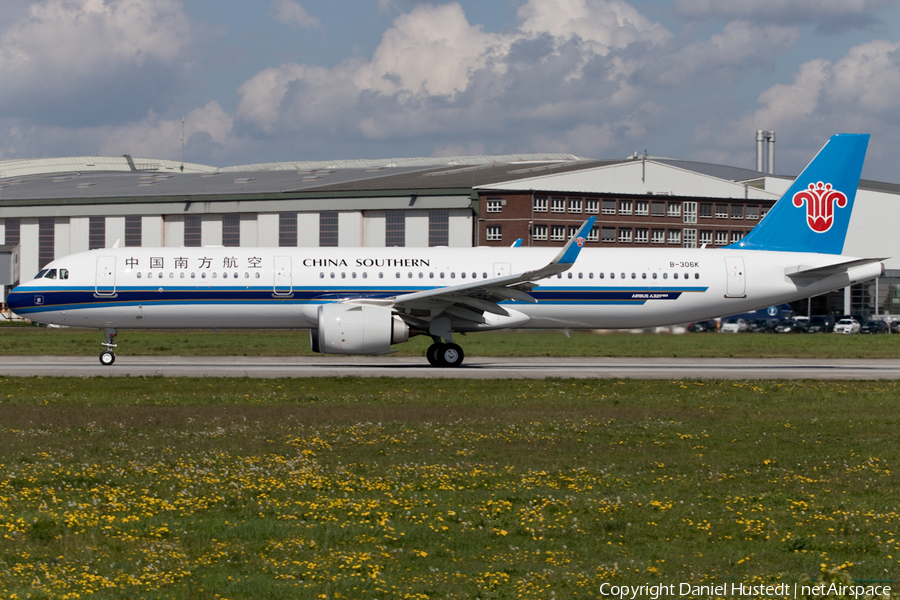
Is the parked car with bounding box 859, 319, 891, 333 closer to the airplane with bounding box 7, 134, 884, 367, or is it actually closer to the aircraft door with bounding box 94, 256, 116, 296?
the airplane with bounding box 7, 134, 884, 367

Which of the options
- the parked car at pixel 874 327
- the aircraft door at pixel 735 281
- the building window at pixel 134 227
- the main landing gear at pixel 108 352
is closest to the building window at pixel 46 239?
the building window at pixel 134 227

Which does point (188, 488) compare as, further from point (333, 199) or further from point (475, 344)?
point (333, 199)

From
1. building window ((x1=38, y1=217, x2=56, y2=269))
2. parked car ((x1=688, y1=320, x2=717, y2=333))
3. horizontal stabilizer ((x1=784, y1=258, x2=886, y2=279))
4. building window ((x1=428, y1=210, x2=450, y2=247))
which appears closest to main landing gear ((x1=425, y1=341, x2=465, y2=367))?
horizontal stabilizer ((x1=784, y1=258, x2=886, y2=279))

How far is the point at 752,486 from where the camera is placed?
1132 centimetres

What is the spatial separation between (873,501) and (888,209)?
320 ft

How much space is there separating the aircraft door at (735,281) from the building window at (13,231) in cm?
6820

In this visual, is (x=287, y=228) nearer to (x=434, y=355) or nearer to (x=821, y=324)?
(x=821, y=324)

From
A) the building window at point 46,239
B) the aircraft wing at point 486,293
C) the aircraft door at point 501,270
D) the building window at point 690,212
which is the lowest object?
the aircraft wing at point 486,293

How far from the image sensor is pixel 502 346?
4269cm

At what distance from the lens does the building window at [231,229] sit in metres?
75.6

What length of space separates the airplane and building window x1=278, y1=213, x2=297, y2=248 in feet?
148

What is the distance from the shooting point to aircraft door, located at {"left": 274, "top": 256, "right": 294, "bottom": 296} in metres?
28.7

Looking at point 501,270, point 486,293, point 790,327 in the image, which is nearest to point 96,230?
point 501,270

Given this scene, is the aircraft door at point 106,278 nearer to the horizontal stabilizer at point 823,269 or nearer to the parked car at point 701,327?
the parked car at point 701,327
